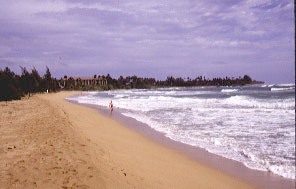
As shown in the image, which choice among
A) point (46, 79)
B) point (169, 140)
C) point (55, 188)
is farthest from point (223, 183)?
point (46, 79)

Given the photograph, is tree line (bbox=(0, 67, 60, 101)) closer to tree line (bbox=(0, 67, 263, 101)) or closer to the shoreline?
tree line (bbox=(0, 67, 263, 101))

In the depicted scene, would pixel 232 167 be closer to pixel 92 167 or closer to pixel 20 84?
pixel 92 167

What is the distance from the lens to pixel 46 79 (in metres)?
81.2

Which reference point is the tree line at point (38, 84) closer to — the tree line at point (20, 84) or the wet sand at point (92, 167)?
the tree line at point (20, 84)

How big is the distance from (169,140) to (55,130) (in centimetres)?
389

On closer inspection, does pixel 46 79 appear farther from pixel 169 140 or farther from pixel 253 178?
pixel 253 178

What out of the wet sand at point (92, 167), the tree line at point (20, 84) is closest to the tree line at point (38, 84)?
the tree line at point (20, 84)

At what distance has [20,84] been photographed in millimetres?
50500

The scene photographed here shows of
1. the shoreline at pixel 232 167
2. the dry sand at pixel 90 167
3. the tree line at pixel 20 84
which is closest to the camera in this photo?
the dry sand at pixel 90 167

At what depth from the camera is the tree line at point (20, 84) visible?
35.8 metres

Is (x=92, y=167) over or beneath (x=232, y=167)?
over

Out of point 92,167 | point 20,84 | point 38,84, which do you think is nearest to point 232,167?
point 92,167

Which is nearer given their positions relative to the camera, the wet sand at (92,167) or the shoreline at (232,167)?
the wet sand at (92,167)

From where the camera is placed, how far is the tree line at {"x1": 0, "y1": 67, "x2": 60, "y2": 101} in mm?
35812
